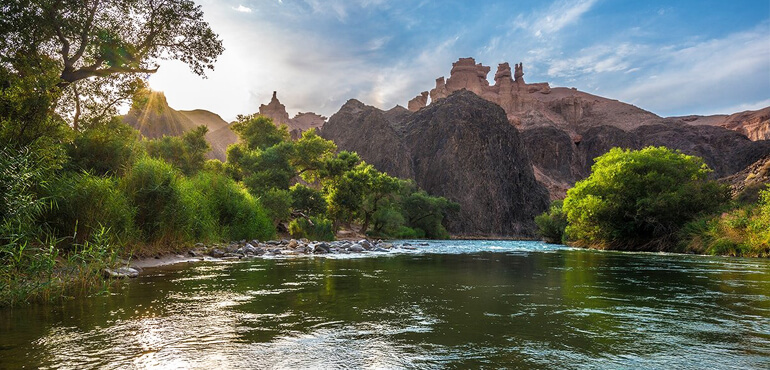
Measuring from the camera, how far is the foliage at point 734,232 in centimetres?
2148

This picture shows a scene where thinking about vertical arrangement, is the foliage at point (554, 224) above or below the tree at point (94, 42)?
below

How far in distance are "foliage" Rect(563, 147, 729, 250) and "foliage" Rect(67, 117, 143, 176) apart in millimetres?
31328

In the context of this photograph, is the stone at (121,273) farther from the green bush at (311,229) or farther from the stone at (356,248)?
the green bush at (311,229)

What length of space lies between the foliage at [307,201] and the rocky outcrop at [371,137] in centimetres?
7119

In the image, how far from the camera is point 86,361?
3844mm

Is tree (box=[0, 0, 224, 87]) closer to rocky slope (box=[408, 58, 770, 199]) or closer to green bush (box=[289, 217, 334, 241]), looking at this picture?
green bush (box=[289, 217, 334, 241])

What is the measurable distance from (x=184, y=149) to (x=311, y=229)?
71.0 ft

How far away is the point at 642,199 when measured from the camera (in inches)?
1220

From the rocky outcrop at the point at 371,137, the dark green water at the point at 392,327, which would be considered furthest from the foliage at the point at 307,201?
the rocky outcrop at the point at 371,137

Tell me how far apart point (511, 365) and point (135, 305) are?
5.99 m

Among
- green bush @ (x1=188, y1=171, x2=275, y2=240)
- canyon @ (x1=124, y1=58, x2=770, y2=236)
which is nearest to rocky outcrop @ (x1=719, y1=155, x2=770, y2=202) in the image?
green bush @ (x1=188, y1=171, x2=275, y2=240)

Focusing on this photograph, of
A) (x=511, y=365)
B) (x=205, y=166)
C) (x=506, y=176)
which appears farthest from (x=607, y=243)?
(x=506, y=176)

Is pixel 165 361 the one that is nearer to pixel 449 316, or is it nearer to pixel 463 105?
pixel 449 316

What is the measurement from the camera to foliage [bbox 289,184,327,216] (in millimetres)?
41656
